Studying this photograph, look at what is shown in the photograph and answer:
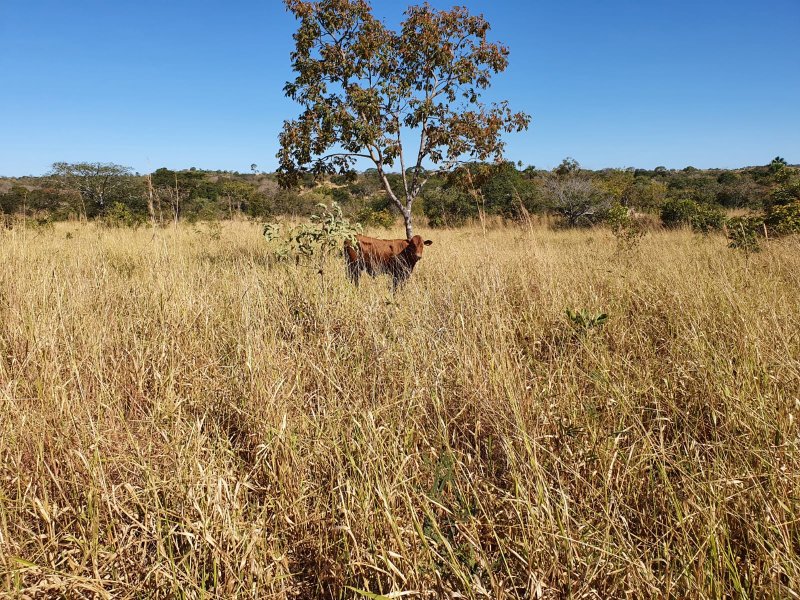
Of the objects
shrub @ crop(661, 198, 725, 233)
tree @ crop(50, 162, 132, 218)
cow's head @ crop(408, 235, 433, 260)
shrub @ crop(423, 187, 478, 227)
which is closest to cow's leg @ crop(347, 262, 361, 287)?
cow's head @ crop(408, 235, 433, 260)

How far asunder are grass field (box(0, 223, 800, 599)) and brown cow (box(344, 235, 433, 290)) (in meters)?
1.50

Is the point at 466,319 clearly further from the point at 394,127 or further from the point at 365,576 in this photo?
the point at 394,127

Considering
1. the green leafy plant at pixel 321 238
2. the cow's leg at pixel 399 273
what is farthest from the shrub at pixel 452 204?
the cow's leg at pixel 399 273

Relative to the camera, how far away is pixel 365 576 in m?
1.18

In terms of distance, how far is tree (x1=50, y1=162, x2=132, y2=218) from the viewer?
87.9 feet

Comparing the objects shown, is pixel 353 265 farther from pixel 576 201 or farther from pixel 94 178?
pixel 94 178

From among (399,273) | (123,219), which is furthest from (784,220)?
(123,219)

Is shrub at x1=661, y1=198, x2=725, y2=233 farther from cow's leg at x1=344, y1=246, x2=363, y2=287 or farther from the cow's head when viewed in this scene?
cow's leg at x1=344, y1=246, x2=363, y2=287

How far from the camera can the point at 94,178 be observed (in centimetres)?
3078

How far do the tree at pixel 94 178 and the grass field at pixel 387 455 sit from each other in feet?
94.5

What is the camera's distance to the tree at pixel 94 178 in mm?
26781

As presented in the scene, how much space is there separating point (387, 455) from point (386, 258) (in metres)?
3.29

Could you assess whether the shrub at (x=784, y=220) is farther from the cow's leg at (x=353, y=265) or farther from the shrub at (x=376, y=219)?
the shrub at (x=376, y=219)

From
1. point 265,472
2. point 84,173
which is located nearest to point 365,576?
point 265,472
